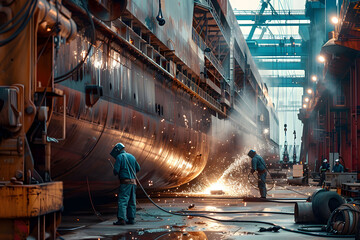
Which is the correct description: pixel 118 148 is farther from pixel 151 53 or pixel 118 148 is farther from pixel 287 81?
pixel 287 81

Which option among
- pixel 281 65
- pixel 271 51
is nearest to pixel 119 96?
pixel 271 51

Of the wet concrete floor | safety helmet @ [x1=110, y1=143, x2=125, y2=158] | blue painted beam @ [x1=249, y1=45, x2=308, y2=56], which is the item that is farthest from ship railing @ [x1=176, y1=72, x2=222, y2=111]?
blue painted beam @ [x1=249, y1=45, x2=308, y2=56]

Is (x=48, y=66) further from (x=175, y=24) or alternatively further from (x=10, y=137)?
(x=175, y=24)

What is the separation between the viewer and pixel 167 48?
18.8 meters

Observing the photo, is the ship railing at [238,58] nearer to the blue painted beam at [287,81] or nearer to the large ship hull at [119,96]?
the large ship hull at [119,96]

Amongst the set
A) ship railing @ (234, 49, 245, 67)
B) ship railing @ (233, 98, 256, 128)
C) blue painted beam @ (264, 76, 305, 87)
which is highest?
blue painted beam @ (264, 76, 305, 87)

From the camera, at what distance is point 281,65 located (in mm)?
75062

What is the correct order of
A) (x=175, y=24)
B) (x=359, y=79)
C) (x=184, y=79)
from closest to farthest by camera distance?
(x=175, y=24)
(x=184, y=79)
(x=359, y=79)

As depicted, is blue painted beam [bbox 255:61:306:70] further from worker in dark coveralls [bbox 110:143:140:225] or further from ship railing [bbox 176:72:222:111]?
worker in dark coveralls [bbox 110:143:140:225]

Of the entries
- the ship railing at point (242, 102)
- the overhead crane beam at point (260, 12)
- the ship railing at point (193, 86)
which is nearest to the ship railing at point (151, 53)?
the ship railing at point (193, 86)

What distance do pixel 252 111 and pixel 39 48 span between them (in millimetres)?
53151

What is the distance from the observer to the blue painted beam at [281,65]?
74.8 m

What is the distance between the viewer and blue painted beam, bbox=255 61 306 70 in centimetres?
7481

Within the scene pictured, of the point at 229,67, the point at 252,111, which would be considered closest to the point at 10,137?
the point at 229,67
